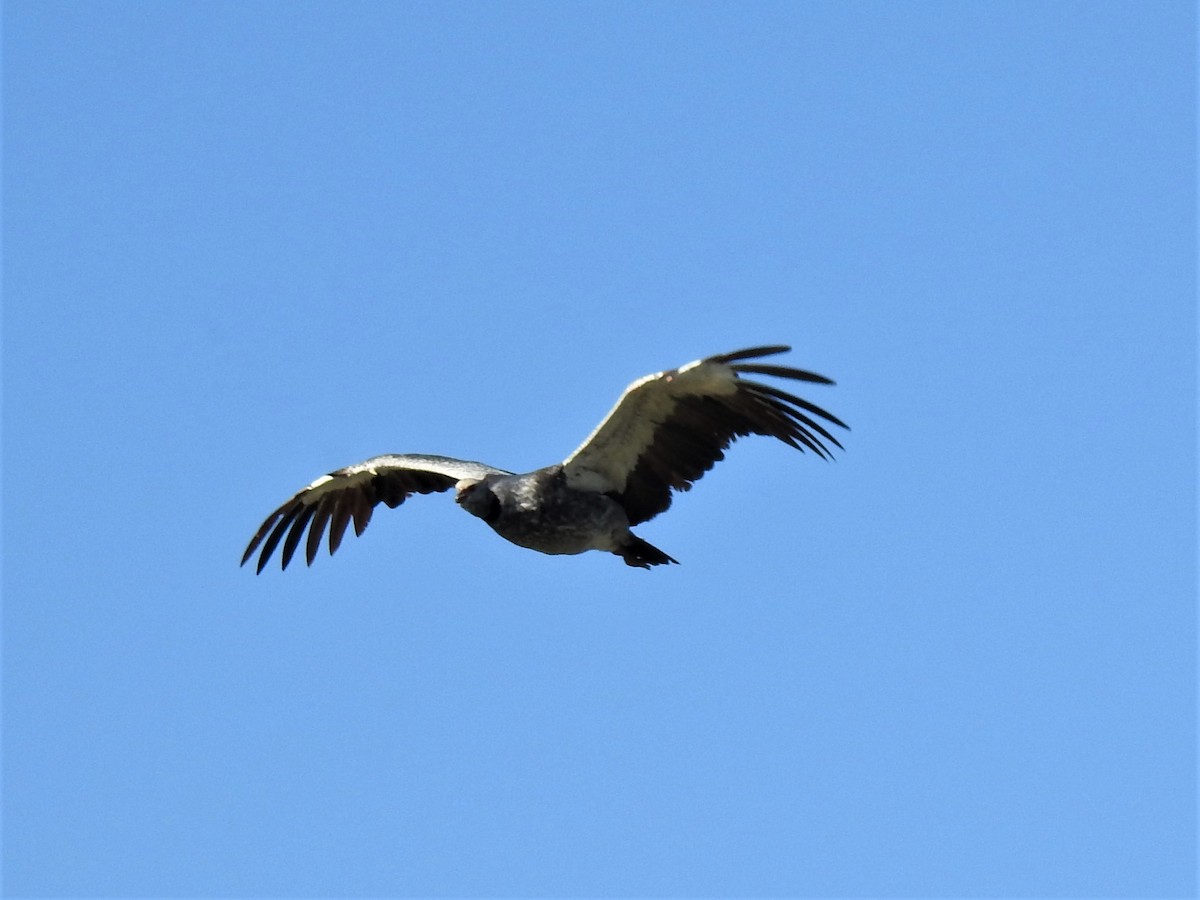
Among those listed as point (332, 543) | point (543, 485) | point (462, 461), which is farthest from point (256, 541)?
point (543, 485)

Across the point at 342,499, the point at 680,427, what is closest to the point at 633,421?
the point at 680,427

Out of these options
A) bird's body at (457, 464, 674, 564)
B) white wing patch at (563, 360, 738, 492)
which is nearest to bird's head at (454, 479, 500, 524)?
bird's body at (457, 464, 674, 564)

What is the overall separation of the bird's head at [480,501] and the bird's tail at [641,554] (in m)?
0.92

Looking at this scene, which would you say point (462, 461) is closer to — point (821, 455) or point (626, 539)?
point (626, 539)

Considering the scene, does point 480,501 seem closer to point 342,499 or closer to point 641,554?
point 641,554

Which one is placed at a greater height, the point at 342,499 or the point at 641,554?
the point at 342,499

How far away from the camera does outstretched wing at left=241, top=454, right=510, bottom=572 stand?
1481cm

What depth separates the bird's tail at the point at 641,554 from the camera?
42.8ft

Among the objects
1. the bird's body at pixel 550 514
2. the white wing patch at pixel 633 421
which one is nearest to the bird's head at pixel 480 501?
the bird's body at pixel 550 514

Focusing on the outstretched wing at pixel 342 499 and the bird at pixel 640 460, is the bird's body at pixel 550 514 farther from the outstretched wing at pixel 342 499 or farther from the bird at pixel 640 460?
the outstretched wing at pixel 342 499

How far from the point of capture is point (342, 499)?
15297 millimetres

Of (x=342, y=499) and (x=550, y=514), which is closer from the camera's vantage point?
(x=550, y=514)

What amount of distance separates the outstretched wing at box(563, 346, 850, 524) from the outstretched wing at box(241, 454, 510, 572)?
84.4 inches

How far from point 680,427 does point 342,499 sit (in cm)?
396
